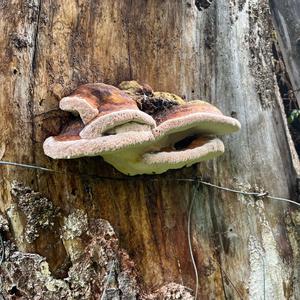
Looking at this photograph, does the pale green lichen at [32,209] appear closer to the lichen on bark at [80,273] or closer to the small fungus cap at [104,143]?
the lichen on bark at [80,273]

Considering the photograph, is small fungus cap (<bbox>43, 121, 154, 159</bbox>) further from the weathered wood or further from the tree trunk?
the weathered wood

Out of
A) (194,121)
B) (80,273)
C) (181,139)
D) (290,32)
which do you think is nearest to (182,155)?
(194,121)

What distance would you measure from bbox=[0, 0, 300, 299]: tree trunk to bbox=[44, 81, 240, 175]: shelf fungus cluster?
0.20 metres

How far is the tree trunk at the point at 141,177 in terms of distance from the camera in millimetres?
2271

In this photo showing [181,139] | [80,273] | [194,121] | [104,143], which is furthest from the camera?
[181,139]

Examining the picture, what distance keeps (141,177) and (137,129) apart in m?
0.52

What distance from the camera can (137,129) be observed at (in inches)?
79.2

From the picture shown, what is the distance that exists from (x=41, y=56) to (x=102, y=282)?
1.23 metres

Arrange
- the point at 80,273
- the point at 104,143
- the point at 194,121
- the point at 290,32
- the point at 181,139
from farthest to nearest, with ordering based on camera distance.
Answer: the point at 290,32 < the point at 181,139 < the point at 80,273 < the point at 194,121 < the point at 104,143

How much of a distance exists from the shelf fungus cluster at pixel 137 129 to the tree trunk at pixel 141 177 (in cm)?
20

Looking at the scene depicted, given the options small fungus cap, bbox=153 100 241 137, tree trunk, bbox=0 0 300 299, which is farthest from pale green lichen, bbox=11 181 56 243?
small fungus cap, bbox=153 100 241 137

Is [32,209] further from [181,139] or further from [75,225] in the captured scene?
[181,139]

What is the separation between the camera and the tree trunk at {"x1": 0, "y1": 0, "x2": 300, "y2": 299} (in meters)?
2.27

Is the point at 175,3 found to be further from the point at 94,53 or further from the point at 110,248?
the point at 110,248
